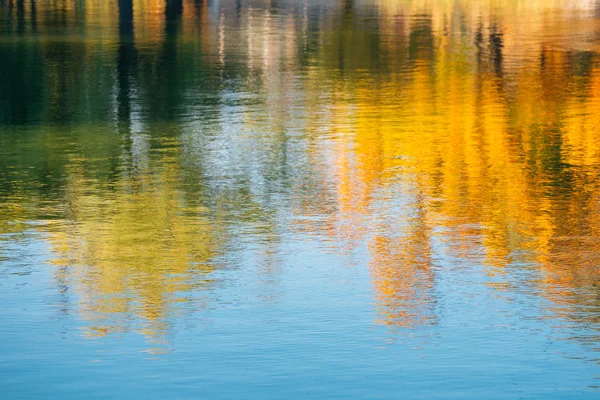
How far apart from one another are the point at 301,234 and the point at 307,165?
12.3ft

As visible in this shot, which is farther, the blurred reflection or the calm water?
the blurred reflection

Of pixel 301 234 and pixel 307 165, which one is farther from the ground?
pixel 307 165

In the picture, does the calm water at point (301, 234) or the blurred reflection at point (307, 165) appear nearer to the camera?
the calm water at point (301, 234)

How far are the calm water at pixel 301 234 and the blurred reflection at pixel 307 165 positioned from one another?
0.05 meters

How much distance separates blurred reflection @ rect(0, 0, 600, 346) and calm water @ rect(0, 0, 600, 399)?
45mm

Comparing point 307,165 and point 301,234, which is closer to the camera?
point 301,234

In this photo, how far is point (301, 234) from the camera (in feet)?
37.9

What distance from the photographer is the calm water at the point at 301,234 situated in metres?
7.77

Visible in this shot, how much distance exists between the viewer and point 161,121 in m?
19.2

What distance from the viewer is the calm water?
7773 millimetres

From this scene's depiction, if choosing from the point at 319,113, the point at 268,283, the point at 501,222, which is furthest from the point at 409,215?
the point at 319,113

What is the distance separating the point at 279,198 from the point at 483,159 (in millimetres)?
3398

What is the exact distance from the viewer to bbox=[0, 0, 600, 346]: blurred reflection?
10250 mm

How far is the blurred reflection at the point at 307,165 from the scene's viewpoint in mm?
10250
